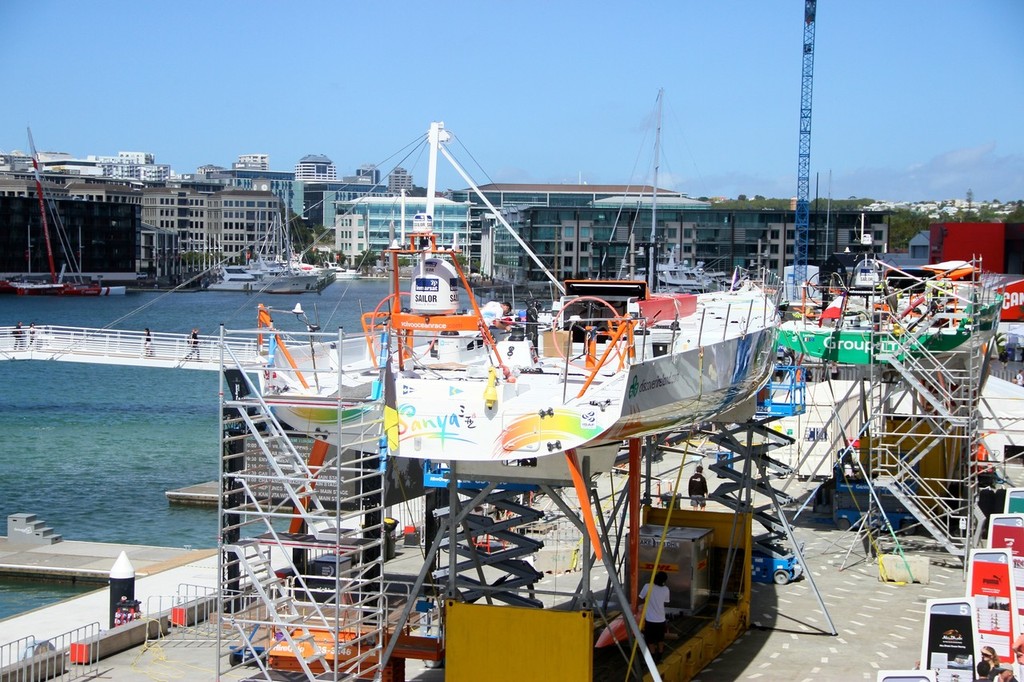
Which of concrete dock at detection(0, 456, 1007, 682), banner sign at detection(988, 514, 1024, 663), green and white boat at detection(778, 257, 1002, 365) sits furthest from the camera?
green and white boat at detection(778, 257, 1002, 365)

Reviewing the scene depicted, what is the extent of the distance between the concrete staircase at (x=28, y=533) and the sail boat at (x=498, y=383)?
17.0 metres

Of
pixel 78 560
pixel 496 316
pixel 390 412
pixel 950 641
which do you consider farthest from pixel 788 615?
pixel 78 560

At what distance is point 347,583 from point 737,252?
114927 mm

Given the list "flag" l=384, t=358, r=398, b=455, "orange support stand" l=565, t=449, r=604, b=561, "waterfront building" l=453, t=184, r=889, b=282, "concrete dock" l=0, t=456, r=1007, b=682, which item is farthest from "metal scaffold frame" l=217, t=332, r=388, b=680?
"waterfront building" l=453, t=184, r=889, b=282

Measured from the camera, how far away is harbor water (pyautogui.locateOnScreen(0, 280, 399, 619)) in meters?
36.4

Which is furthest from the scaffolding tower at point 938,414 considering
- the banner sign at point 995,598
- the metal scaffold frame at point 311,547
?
the metal scaffold frame at point 311,547

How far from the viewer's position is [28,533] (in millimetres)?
32281

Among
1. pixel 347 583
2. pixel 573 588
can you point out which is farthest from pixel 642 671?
pixel 573 588

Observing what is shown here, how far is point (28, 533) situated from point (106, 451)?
20.0 metres

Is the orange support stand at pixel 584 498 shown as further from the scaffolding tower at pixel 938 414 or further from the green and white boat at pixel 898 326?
the green and white boat at pixel 898 326

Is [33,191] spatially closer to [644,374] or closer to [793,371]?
[793,371]

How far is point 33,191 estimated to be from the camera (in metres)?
193

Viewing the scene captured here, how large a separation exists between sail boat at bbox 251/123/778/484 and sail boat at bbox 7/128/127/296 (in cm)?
15197

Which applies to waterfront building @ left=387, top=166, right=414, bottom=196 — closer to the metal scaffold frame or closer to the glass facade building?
the metal scaffold frame
